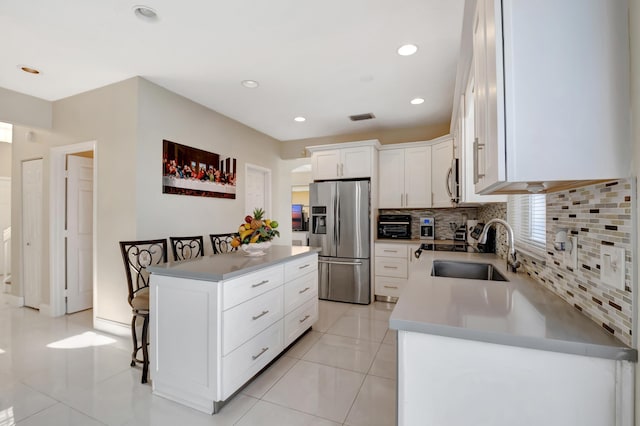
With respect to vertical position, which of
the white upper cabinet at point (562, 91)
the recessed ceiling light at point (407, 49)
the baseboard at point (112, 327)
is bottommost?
the baseboard at point (112, 327)

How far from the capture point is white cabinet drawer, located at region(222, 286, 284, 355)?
1.84m

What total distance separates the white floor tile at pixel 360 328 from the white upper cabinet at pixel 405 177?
1.81 meters

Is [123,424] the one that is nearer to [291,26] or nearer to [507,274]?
[507,274]

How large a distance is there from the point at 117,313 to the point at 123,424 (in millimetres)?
1585

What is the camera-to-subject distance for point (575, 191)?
3.80ft

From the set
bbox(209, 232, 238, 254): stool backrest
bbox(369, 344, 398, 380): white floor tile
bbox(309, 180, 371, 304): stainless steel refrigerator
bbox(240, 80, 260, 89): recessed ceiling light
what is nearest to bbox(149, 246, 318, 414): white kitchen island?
bbox(369, 344, 398, 380): white floor tile

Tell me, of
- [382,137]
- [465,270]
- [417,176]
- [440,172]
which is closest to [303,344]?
[465,270]

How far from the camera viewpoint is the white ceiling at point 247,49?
6.52 ft

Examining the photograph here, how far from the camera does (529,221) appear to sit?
1952 millimetres

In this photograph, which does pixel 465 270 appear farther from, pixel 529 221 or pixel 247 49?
pixel 247 49

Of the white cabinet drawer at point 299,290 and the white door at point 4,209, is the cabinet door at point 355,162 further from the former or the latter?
the white door at point 4,209

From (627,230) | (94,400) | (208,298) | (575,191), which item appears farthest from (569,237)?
(94,400)

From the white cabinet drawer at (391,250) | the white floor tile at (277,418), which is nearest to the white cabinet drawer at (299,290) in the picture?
the white floor tile at (277,418)

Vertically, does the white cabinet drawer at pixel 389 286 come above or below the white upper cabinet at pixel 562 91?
below
